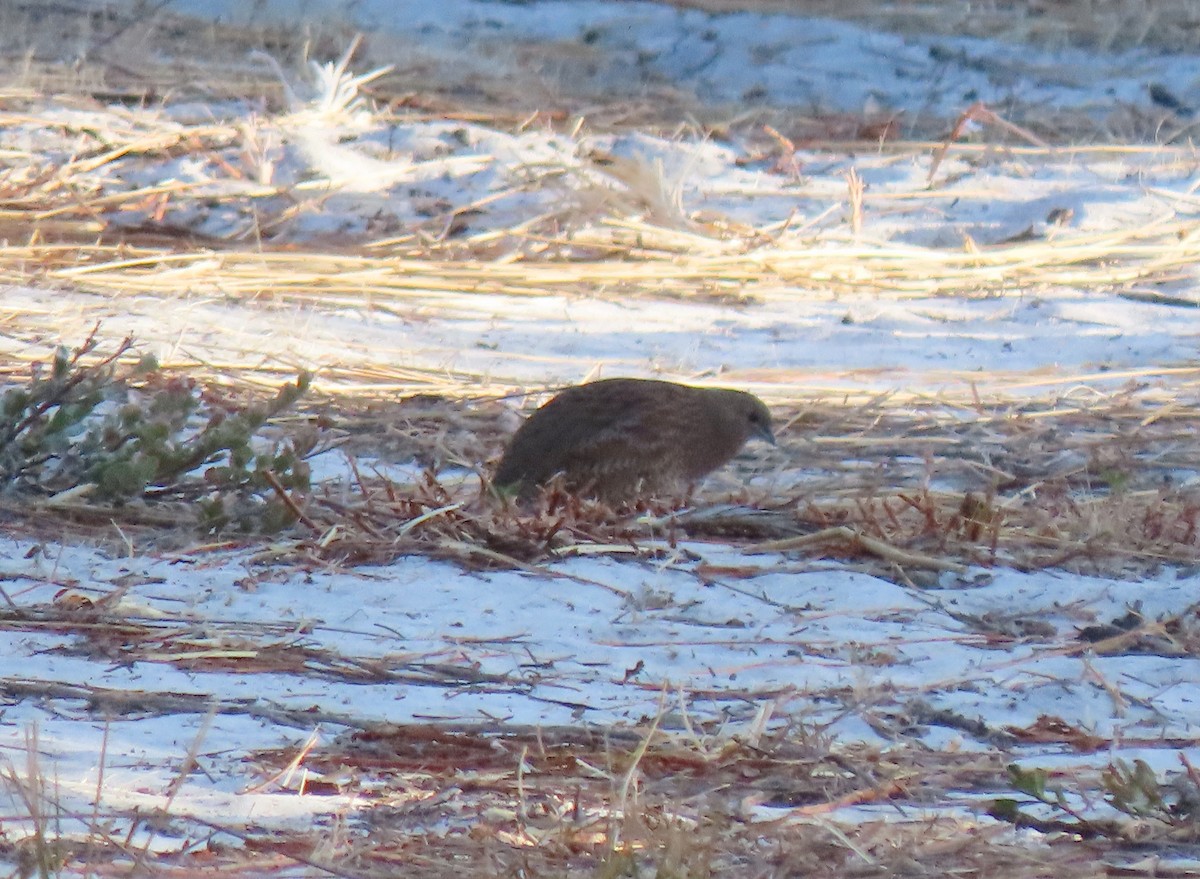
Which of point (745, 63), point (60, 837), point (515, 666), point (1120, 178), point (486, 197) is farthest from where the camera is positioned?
point (745, 63)

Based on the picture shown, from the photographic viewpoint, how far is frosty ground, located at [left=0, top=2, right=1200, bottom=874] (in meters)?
2.75

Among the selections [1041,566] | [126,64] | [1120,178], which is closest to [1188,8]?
[1120,178]

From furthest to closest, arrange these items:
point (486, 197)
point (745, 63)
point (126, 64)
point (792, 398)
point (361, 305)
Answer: point (745, 63)
point (126, 64)
point (486, 197)
point (361, 305)
point (792, 398)

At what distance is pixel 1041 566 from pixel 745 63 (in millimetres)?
9227

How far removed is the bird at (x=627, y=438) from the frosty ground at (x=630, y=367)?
202 mm

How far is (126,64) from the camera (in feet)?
37.1

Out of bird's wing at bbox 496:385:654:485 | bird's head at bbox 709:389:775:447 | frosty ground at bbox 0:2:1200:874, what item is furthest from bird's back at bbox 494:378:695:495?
frosty ground at bbox 0:2:1200:874

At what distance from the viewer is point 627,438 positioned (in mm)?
4715

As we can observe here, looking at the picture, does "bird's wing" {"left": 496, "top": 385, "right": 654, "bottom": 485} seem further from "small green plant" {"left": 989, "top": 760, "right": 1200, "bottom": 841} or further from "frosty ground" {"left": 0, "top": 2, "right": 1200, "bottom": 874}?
"small green plant" {"left": 989, "top": 760, "right": 1200, "bottom": 841}

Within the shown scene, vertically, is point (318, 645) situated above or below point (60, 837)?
below

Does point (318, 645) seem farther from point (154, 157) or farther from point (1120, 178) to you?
point (1120, 178)

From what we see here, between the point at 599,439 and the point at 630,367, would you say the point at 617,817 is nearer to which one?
the point at 599,439

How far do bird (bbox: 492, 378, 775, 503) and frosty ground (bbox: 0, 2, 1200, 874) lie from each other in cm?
20

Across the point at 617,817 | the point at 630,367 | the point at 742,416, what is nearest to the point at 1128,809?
the point at 617,817
